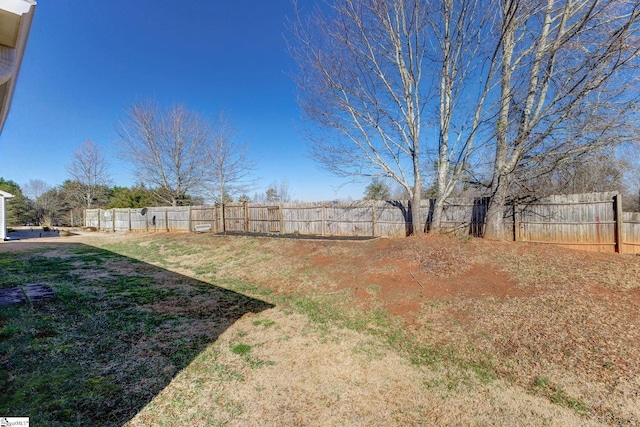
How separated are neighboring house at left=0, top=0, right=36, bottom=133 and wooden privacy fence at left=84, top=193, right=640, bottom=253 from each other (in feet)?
32.0

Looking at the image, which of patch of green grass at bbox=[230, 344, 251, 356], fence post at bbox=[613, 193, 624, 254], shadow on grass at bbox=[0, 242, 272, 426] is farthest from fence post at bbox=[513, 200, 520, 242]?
patch of green grass at bbox=[230, 344, 251, 356]

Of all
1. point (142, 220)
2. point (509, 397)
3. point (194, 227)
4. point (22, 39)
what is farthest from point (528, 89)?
point (142, 220)

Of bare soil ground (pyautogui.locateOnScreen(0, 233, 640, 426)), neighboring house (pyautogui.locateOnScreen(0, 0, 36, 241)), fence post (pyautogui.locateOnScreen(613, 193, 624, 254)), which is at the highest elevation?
neighboring house (pyautogui.locateOnScreen(0, 0, 36, 241))

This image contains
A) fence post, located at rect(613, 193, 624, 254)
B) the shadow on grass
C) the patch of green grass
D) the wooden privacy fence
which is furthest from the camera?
the wooden privacy fence

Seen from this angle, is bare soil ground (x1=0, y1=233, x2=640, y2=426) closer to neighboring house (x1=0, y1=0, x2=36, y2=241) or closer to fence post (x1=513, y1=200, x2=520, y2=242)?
fence post (x1=513, y1=200, x2=520, y2=242)

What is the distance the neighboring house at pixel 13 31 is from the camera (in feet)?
4.65

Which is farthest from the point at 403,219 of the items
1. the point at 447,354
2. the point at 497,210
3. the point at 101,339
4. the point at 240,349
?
the point at 101,339

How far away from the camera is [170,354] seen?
10.4 feet

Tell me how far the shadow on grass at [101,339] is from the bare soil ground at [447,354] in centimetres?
32

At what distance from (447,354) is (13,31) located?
4837 mm

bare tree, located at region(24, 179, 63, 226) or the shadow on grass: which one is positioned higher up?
bare tree, located at region(24, 179, 63, 226)

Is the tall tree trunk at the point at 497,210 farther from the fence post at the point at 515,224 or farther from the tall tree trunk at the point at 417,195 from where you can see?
the tall tree trunk at the point at 417,195

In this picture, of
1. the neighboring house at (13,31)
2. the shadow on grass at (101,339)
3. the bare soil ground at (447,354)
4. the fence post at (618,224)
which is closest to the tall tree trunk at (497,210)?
the bare soil ground at (447,354)

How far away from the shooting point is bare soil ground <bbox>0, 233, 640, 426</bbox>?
7.66ft
